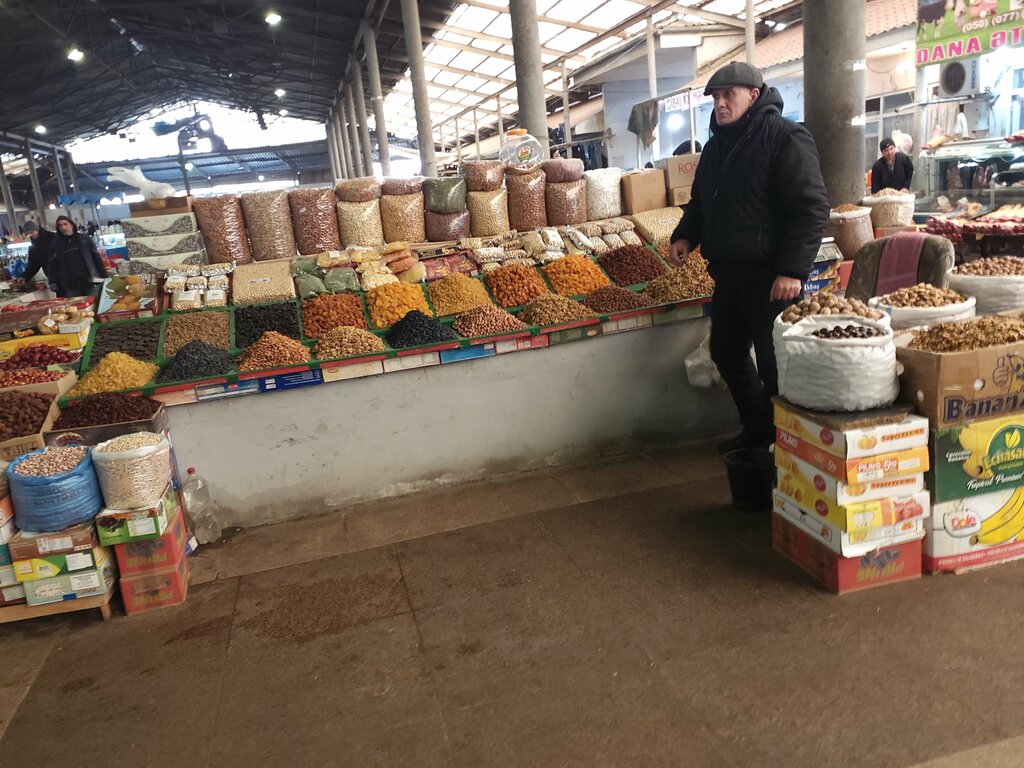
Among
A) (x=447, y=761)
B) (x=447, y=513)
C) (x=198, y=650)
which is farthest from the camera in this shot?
(x=447, y=513)

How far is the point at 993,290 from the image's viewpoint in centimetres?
317

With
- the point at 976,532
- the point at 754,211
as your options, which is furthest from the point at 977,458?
the point at 754,211

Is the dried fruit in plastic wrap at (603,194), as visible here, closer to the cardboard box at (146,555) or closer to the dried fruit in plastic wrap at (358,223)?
the dried fruit in plastic wrap at (358,223)

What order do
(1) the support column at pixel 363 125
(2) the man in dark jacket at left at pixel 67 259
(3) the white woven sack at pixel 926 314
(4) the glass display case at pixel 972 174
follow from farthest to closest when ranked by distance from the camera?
(1) the support column at pixel 363 125 → (2) the man in dark jacket at left at pixel 67 259 → (4) the glass display case at pixel 972 174 → (3) the white woven sack at pixel 926 314

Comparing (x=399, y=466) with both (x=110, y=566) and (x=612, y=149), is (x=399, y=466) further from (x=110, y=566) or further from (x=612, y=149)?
(x=612, y=149)

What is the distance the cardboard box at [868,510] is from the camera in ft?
8.21

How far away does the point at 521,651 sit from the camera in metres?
2.51

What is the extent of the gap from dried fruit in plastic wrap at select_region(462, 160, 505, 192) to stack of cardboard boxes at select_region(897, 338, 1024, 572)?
330 cm

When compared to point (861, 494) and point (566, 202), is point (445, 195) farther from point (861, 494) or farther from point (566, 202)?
point (861, 494)

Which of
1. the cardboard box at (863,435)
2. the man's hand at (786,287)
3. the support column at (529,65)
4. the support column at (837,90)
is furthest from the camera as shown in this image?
the support column at (529,65)

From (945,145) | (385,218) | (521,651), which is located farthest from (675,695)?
(945,145)

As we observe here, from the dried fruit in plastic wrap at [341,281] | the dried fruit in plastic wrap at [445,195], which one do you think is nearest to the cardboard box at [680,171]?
the dried fruit in plastic wrap at [445,195]

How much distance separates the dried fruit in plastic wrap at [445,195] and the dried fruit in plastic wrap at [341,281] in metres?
0.90

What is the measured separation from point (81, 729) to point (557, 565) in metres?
1.81
